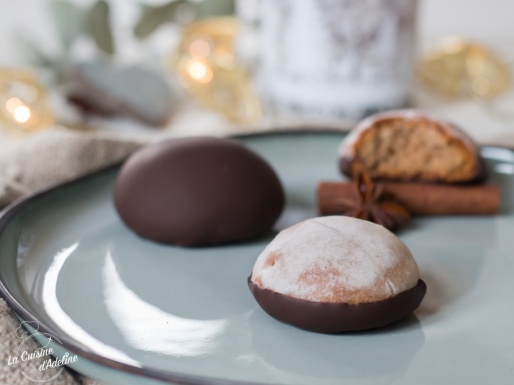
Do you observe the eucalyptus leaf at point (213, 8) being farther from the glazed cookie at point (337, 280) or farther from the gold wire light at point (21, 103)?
the glazed cookie at point (337, 280)

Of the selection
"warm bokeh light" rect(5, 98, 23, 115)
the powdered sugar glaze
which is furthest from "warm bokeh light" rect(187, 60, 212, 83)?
the powdered sugar glaze

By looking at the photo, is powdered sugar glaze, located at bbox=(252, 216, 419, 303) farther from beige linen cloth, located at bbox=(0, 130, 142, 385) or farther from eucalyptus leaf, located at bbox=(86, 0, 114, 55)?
eucalyptus leaf, located at bbox=(86, 0, 114, 55)

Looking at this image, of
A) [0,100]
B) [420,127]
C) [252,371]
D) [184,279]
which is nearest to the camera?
[252,371]

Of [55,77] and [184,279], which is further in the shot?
[55,77]

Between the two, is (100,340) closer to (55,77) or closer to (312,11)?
(312,11)

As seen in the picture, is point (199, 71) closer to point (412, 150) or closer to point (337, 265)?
point (412, 150)

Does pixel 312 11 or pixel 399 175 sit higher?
pixel 312 11

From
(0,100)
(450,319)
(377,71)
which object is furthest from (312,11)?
(450,319)

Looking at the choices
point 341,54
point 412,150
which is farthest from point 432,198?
point 341,54
